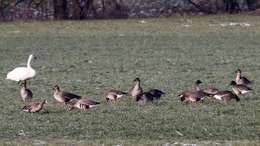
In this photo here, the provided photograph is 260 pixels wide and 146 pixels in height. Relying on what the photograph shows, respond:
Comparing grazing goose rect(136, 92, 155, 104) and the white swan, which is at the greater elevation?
grazing goose rect(136, 92, 155, 104)

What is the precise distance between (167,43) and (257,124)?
17366 mm

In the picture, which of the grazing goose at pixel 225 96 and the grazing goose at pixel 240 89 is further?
the grazing goose at pixel 240 89

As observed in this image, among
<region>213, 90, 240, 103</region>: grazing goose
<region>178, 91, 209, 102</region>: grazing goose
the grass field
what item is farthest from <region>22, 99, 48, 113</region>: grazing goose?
<region>213, 90, 240, 103</region>: grazing goose

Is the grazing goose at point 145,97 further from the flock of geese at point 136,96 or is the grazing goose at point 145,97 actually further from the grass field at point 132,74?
the grass field at point 132,74

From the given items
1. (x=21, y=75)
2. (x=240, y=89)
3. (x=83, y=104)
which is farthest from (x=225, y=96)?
(x=21, y=75)

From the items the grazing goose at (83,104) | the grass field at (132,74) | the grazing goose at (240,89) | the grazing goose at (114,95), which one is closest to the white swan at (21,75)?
the grass field at (132,74)

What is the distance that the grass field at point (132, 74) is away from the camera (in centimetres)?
1193

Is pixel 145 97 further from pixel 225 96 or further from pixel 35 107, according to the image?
pixel 35 107

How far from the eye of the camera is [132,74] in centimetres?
2006

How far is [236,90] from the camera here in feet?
50.5

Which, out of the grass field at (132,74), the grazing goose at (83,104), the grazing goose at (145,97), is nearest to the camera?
the grass field at (132,74)

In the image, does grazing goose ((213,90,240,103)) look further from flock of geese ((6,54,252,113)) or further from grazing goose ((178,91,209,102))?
grazing goose ((178,91,209,102))

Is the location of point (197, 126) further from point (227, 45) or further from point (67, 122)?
point (227, 45)

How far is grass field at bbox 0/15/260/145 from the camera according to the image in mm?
11930
